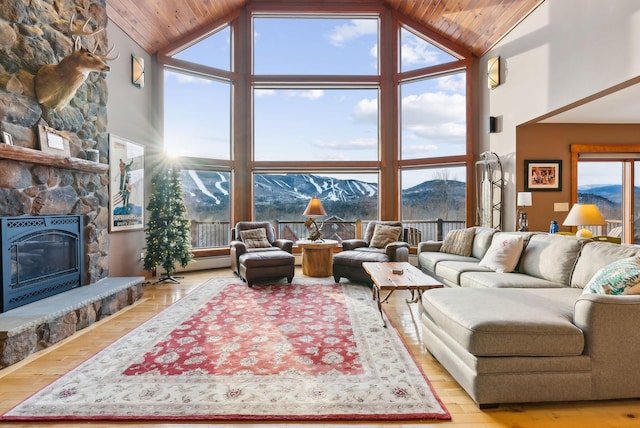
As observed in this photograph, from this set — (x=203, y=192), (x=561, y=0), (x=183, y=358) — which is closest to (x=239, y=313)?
(x=183, y=358)

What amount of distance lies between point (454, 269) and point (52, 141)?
4.48 m

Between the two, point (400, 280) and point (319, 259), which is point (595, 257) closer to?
point (400, 280)

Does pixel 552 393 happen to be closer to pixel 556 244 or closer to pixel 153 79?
pixel 556 244

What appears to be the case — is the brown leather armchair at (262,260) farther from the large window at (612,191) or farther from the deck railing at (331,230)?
the large window at (612,191)

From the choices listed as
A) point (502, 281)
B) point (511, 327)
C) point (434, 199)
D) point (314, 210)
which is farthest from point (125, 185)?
point (434, 199)

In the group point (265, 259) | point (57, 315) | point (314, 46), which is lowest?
A: point (57, 315)

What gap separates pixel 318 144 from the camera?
705 cm

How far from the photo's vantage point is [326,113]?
7105mm

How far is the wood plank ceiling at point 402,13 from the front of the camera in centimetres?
500

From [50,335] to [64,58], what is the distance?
260 centimetres

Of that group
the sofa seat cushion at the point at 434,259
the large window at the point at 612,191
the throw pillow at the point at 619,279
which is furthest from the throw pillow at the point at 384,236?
the throw pillow at the point at 619,279

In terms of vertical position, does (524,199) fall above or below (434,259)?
above

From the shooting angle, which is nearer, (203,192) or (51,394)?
(51,394)

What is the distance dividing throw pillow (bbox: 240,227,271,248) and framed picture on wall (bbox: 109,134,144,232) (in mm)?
1648
